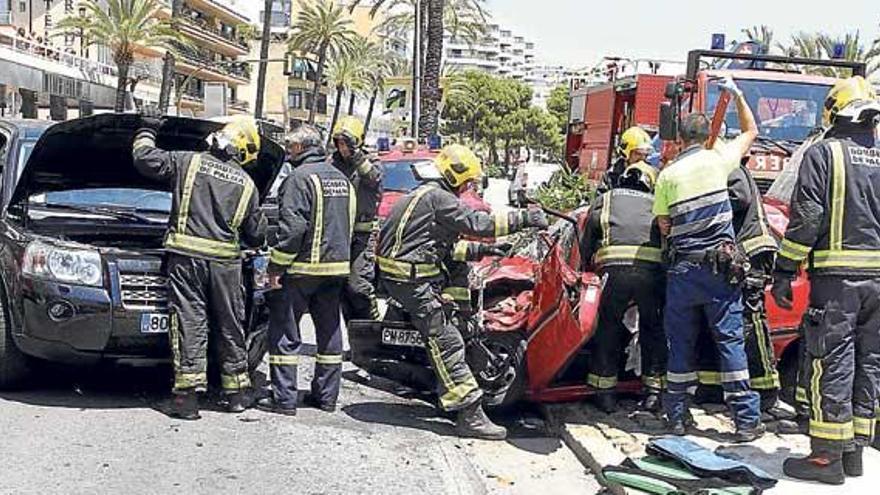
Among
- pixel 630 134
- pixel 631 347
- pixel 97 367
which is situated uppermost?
pixel 630 134

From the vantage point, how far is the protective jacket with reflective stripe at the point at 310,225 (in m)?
7.44

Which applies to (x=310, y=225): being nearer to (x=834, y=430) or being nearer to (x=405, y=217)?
(x=405, y=217)

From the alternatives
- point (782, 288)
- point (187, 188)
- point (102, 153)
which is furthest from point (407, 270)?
point (102, 153)

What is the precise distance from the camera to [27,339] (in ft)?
23.6

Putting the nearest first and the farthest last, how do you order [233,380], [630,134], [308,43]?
1. [233,380]
2. [630,134]
3. [308,43]

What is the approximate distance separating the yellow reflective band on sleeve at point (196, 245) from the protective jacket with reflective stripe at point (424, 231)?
1069 millimetres

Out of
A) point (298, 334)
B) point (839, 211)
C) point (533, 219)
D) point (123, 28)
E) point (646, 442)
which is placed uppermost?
point (123, 28)

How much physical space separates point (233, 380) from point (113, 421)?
81 centimetres

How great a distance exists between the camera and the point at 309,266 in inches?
295

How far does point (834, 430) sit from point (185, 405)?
3.98 meters

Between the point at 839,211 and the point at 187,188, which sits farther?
the point at 187,188

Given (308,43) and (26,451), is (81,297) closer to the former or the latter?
(26,451)

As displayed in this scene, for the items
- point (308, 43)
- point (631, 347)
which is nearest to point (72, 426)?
point (631, 347)

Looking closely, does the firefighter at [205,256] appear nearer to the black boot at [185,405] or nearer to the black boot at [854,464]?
the black boot at [185,405]
